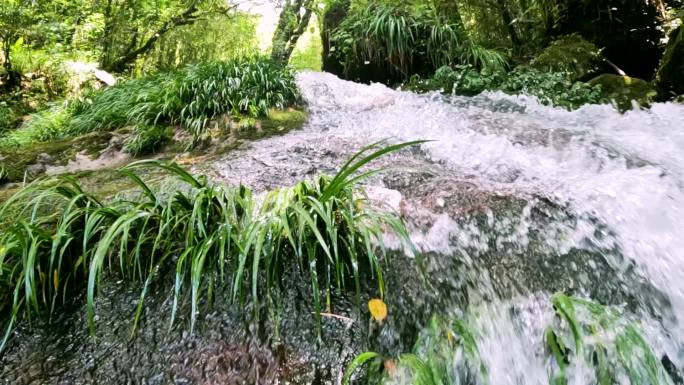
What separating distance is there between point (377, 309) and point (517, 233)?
830mm

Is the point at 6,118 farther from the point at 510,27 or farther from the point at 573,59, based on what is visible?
the point at 510,27

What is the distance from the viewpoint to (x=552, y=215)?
2.04 metres

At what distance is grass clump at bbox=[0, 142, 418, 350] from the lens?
150cm

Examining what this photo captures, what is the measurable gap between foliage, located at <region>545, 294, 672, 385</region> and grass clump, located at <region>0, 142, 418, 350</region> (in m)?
0.65

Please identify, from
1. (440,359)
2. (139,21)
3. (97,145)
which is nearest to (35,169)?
(97,145)

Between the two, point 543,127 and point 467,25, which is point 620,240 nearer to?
point 543,127

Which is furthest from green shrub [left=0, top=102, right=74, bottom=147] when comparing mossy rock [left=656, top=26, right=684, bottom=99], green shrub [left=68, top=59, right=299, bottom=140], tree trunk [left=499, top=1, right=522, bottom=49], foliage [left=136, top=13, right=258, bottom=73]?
tree trunk [left=499, top=1, right=522, bottom=49]

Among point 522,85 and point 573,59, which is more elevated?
point 573,59

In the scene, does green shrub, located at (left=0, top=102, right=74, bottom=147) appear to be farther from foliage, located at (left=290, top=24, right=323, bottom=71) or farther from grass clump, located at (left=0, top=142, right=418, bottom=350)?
foliage, located at (left=290, top=24, right=323, bottom=71)

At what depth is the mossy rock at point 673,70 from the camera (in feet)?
13.9

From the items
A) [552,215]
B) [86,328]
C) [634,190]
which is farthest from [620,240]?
[86,328]

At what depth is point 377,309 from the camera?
1.54 m

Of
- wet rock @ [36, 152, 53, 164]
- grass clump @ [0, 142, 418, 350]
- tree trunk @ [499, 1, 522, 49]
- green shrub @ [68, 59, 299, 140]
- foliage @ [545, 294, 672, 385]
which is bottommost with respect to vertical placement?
foliage @ [545, 294, 672, 385]

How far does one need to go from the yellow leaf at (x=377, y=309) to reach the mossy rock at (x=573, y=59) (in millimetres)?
4710
